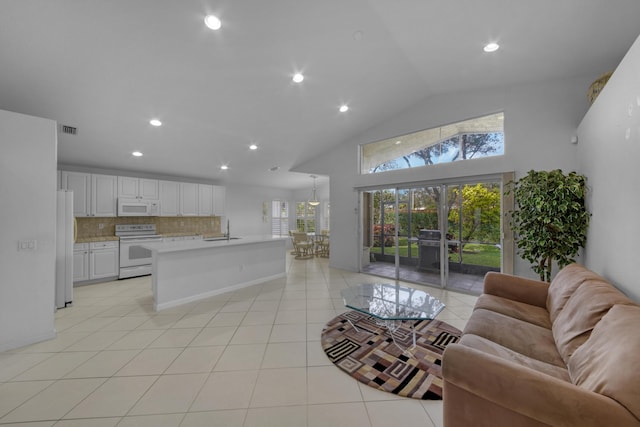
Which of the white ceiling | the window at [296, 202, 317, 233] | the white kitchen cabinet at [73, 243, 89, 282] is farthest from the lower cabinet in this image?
the window at [296, 202, 317, 233]

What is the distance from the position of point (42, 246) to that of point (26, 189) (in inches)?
23.8

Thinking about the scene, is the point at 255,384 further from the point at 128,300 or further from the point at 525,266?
the point at 525,266

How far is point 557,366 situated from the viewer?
4.83ft

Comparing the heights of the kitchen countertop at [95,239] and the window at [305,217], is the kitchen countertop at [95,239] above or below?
below

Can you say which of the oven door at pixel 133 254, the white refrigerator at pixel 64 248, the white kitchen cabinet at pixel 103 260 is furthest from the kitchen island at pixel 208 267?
the white kitchen cabinet at pixel 103 260

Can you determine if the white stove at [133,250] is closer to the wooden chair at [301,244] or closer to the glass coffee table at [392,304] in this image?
the wooden chair at [301,244]

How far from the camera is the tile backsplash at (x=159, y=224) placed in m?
4.97

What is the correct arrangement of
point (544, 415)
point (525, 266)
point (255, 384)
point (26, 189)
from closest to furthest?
point (544, 415) → point (255, 384) → point (26, 189) → point (525, 266)

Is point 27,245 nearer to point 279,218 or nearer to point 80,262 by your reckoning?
point 80,262

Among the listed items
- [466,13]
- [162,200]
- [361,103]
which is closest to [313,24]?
[466,13]

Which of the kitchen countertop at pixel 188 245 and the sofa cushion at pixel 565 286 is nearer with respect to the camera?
the sofa cushion at pixel 565 286

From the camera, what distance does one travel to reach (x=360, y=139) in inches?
213

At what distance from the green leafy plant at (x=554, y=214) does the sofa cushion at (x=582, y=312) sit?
1205mm

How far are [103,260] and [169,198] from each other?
72.4 inches
